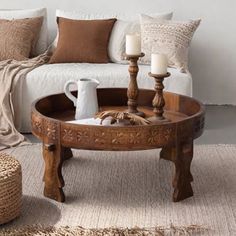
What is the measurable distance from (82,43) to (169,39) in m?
0.71

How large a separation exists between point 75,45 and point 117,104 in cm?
127

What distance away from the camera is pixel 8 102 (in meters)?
4.30

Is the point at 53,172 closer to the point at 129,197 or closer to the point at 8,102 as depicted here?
the point at 129,197

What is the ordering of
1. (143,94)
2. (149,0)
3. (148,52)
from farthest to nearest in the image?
(149,0) → (148,52) → (143,94)

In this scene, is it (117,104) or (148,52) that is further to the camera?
(148,52)

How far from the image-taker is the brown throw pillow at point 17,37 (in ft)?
15.6

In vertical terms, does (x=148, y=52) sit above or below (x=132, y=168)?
above

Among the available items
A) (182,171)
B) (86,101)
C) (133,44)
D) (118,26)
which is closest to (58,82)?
(118,26)

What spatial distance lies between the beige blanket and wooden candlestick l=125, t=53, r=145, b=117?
3.67 ft

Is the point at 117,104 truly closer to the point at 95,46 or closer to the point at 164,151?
the point at 164,151

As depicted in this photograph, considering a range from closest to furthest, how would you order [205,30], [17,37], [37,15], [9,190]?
[9,190] < [17,37] < [37,15] < [205,30]

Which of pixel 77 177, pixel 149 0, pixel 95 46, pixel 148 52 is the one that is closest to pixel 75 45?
pixel 95 46

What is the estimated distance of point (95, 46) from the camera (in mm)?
4816

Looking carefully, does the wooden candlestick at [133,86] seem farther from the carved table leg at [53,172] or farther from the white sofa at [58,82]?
the white sofa at [58,82]
